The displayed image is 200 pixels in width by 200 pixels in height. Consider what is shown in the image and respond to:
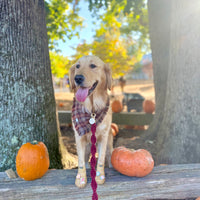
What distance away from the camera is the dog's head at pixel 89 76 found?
1.69 meters

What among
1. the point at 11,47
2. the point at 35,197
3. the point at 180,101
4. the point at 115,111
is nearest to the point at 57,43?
the point at 115,111

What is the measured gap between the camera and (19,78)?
233 cm

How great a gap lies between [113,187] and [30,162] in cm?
93

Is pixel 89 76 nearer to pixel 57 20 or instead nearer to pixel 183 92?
pixel 183 92

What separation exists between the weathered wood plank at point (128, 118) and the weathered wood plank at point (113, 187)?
380 cm

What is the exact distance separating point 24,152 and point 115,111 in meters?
4.64

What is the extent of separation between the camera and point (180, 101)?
2.79m

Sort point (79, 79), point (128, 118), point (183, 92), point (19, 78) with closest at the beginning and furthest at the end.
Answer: point (79, 79) → point (19, 78) → point (183, 92) → point (128, 118)

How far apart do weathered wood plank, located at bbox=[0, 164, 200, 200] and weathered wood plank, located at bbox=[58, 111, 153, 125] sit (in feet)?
12.5

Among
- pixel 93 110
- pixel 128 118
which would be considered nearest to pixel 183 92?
pixel 93 110

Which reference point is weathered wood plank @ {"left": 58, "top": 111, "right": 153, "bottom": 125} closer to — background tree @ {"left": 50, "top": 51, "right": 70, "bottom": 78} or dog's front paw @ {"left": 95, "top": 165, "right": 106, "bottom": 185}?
background tree @ {"left": 50, "top": 51, "right": 70, "bottom": 78}

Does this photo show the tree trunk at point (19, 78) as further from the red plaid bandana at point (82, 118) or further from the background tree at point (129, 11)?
the background tree at point (129, 11)

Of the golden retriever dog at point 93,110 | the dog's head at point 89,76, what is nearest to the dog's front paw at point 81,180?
the golden retriever dog at point 93,110

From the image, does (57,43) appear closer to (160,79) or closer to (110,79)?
(160,79)
